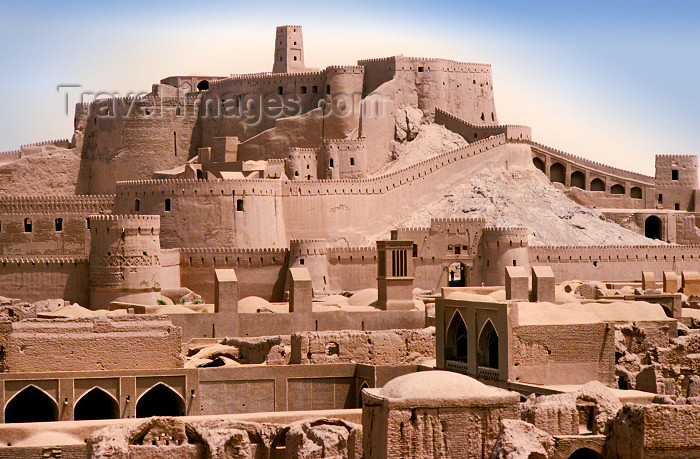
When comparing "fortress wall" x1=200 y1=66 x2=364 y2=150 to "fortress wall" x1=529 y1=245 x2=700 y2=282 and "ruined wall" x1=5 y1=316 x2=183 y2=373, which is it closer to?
"fortress wall" x1=529 y1=245 x2=700 y2=282

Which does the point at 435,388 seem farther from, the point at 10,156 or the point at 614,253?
the point at 10,156

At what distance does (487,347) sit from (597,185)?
30.6 m

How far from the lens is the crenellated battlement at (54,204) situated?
4653 centimetres

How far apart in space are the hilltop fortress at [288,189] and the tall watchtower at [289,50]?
0.11 meters

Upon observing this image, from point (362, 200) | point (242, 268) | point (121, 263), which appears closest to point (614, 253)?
point (362, 200)

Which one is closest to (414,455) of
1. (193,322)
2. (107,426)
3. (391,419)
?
(391,419)

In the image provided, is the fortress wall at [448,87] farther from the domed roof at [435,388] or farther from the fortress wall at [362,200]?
the domed roof at [435,388]

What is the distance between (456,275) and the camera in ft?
165

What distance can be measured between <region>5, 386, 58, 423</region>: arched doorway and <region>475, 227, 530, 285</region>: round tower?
62.4 feet

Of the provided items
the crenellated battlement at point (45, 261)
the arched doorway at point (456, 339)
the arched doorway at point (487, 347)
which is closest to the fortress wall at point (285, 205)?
the crenellated battlement at point (45, 261)

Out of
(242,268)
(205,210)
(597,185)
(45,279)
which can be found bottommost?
(45,279)

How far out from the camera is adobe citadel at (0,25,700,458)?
22.4m

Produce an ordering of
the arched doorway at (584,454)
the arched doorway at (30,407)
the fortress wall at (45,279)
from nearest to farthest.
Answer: the arched doorway at (584,454) → the arched doorway at (30,407) → the fortress wall at (45,279)

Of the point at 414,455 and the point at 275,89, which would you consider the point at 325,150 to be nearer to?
the point at 275,89
